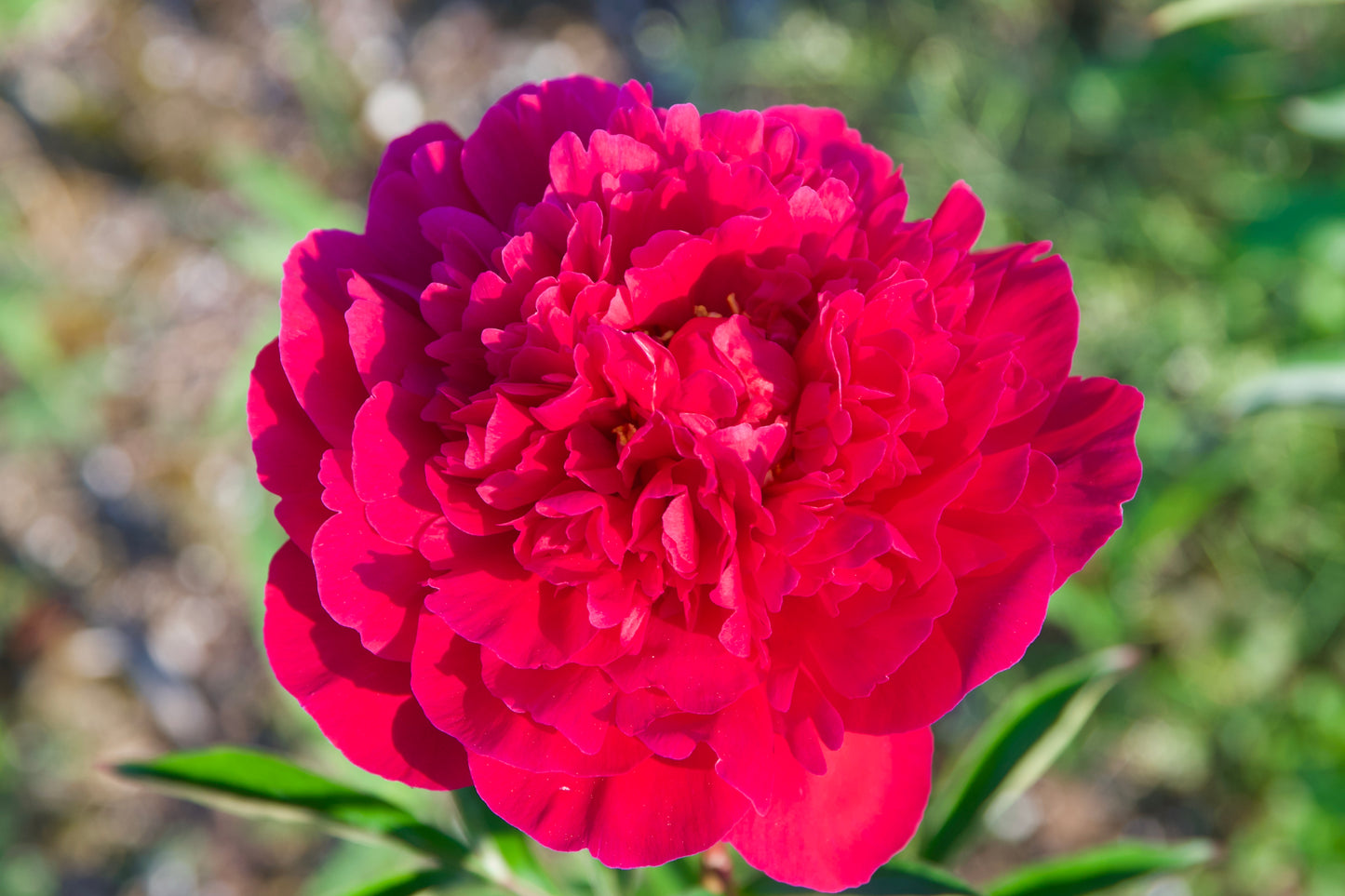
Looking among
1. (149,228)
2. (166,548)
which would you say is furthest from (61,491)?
(149,228)

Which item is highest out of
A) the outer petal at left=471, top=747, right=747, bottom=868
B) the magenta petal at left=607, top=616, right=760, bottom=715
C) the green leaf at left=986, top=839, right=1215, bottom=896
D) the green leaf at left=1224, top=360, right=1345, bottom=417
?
the magenta petal at left=607, top=616, right=760, bottom=715

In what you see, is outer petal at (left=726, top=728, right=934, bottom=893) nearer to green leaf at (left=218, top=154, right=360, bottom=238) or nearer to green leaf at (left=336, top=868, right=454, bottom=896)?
green leaf at (left=336, top=868, right=454, bottom=896)

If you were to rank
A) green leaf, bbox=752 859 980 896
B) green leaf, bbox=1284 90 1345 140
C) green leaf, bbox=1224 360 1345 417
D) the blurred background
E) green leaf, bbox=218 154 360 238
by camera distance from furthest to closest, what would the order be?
the blurred background < green leaf, bbox=218 154 360 238 < green leaf, bbox=1284 90 1345 140 < green leaf, bbox=1224 360 1345 417 < green leaf, bbox=752 859 980 896

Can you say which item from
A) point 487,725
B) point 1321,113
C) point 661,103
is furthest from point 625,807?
point 661,103

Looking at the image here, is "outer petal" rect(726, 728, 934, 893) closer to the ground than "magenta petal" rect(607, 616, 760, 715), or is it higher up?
closer to the ground

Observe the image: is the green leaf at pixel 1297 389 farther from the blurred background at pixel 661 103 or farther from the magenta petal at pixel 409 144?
the magenta petal at pixel 409 144

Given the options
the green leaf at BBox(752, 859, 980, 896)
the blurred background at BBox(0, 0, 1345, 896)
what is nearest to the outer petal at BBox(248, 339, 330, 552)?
the green leaf at BBox(752, 859, 980, 896)

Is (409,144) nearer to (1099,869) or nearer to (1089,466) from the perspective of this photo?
(1089,466)
